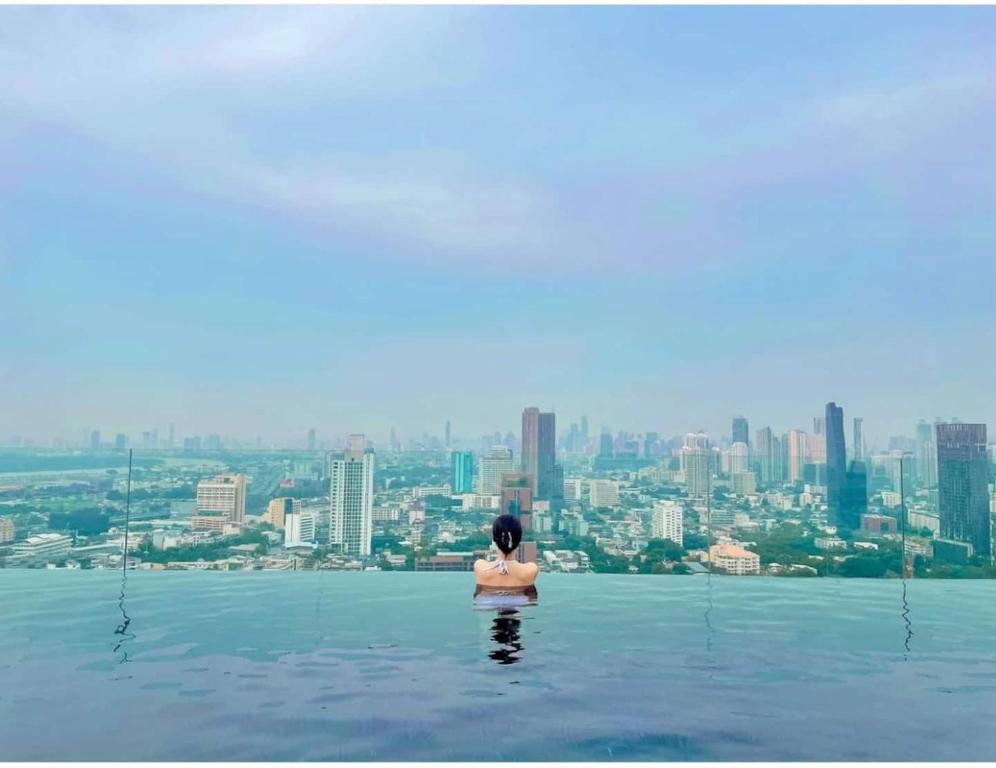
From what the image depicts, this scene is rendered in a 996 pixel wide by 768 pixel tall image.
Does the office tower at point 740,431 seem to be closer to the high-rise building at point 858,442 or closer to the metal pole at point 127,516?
the high-rise building at point 858,442

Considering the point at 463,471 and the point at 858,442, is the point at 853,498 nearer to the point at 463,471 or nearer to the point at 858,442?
the point at 858,442

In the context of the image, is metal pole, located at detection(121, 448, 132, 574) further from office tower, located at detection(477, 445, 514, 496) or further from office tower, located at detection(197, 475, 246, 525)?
office tower, located at detection(477, 445, 514, 496)

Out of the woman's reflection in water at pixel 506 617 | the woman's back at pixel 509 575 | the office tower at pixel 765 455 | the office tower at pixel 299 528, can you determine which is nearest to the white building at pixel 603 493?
the office tower at pixel 765 455

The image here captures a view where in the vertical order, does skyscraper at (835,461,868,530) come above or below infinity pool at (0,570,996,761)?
above

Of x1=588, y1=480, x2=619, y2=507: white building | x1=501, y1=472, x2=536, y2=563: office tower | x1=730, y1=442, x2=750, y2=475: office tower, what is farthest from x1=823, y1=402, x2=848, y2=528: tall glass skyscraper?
x1=501, y1=472, x2=536, y2=563: office tower

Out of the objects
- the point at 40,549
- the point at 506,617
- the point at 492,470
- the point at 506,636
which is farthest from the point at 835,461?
the point at 40,549

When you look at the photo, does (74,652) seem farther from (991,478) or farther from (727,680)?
(991,478)

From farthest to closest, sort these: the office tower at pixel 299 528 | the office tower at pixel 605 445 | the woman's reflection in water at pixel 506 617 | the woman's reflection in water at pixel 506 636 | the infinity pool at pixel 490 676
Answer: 1. the office tower at pixel 605 445
2. the office tower at pixel 299 528
3. the woman's reflection in water at pixel 506 617
4. the woman's reflection in water at pixel 506 636
5. the infinity pool at pixel 490 676
